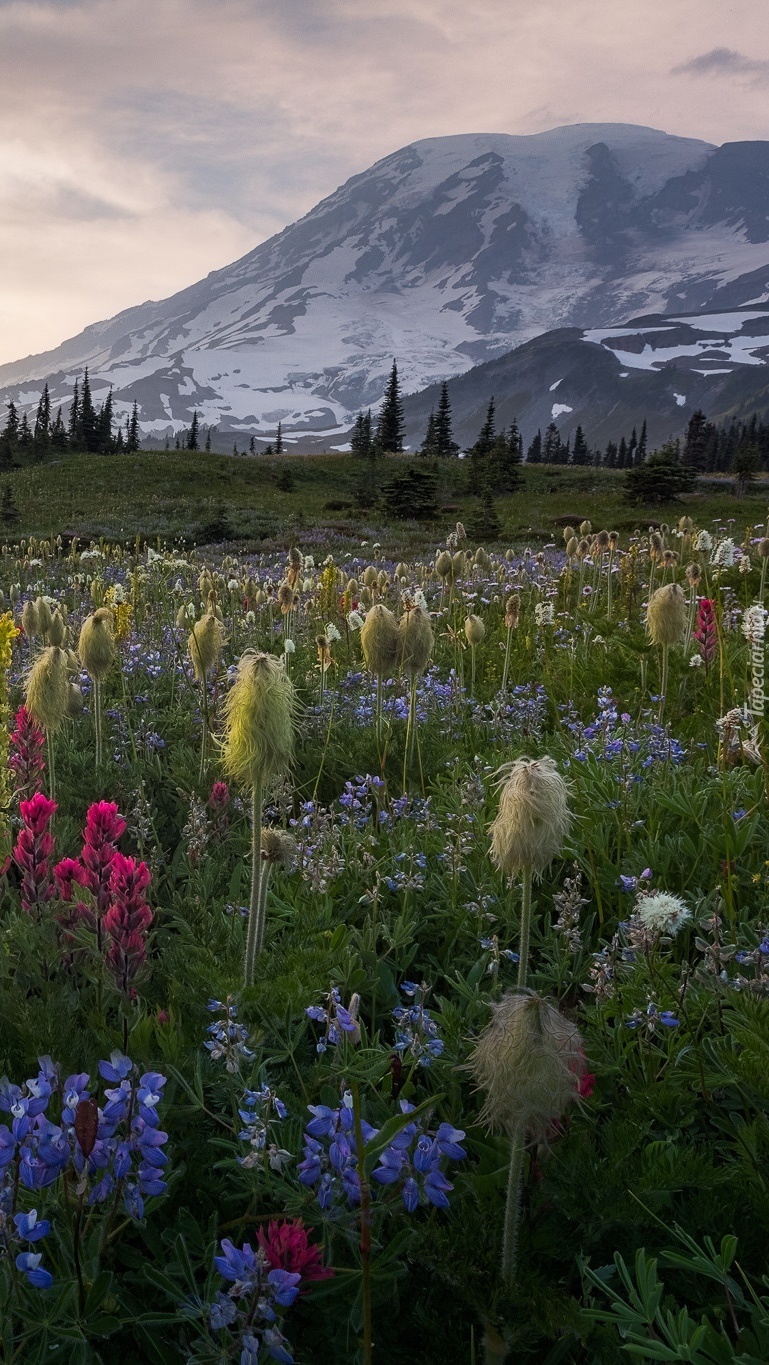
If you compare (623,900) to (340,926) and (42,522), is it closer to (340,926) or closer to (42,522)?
(340,926)

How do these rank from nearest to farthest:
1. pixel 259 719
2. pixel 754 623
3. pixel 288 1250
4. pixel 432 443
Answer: pixel 288 1250 < pixel 259 719 < pixel 754 623 < pixel 432 443

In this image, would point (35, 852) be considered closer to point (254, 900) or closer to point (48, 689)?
point (254, 900)

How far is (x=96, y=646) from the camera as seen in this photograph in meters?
4.26

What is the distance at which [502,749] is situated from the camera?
4.80 meters

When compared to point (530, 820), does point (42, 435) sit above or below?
above

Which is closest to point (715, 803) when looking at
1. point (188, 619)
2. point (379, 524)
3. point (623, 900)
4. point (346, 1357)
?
point (623, 900)

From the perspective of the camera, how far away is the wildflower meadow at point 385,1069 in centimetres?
143

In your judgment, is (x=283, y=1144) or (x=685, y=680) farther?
(x=685, y=680)

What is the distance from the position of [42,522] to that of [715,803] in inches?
1593

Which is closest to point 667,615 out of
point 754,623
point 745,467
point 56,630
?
point 754,623

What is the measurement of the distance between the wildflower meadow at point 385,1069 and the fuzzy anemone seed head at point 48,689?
0.5 inches

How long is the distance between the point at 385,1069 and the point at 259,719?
1.02 m

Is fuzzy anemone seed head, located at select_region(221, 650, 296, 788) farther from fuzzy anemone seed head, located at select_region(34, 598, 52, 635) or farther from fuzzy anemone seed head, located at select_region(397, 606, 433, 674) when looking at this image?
fuzzy anemone seed head, located at select_region(34, 598, 52, 635)

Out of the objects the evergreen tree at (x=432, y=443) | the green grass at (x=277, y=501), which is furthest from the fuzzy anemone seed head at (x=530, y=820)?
the evergreen tree at (x=432, y=443)
